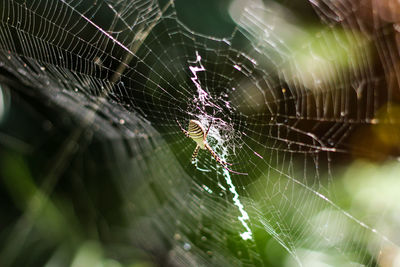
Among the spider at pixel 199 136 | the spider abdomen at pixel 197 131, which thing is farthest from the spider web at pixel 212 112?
the spider abdomen at pixel 197 131

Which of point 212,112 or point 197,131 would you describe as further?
point 212,112

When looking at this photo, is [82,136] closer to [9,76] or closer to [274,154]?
[9,76]

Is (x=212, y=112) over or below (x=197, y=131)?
over

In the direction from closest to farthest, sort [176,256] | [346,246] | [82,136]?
[346,246] → [176,256] → [82,136]

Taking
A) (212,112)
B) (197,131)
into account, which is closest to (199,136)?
(197,131)

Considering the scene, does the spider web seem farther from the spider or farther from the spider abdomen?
the spider abdomen

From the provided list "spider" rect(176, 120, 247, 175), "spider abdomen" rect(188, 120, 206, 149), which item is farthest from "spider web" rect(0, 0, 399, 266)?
"spider abdomen" rect(188, 120, 206, 149)

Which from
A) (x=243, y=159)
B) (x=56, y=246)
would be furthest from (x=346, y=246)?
(x=56, y=246)

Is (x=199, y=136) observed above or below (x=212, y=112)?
below

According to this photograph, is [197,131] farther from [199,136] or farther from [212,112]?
[212,112]
